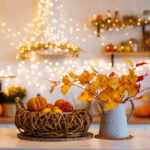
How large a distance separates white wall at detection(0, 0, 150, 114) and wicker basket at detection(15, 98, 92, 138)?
2120 millimetres

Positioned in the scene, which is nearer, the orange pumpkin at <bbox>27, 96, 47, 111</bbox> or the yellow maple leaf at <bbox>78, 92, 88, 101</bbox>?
the yellow maple leaf at <bbox>78, 92, 88, 101</bbox>

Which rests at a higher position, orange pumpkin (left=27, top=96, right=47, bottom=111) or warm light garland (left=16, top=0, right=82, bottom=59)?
warm light garland (left=16, top=0, right=82, bottom=59)

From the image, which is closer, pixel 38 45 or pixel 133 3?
pixel 38 45

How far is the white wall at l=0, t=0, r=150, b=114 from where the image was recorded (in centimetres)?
364

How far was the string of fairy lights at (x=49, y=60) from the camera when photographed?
3615mm

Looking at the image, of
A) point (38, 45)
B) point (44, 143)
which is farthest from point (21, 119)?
point (38, 45)

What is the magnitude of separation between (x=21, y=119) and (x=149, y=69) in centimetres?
241

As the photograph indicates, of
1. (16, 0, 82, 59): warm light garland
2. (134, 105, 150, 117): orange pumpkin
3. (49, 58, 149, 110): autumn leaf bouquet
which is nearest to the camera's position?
(49, 58, 149, 110): autumn leaf bouquet

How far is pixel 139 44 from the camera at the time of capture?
368 cm

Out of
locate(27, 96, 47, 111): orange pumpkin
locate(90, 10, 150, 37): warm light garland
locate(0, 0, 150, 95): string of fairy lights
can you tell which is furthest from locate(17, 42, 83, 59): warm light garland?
locate(27, 96, 47, 111): orange pumpkin

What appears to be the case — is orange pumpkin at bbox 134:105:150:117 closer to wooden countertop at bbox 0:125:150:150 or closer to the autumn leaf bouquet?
wooden countertop at bbox 0:125:150:150

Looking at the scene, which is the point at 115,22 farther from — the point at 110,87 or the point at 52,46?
the point at 110,87

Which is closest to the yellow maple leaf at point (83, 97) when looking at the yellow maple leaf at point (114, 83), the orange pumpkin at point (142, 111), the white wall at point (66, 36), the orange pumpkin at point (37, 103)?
the yellow maple leaf at point (114, 83)

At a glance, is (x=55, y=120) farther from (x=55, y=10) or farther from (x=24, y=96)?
(x=55, y=10)
